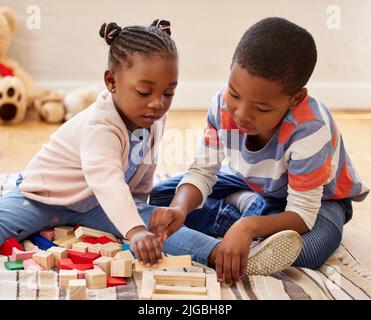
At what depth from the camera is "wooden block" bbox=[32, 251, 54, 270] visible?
1.28m

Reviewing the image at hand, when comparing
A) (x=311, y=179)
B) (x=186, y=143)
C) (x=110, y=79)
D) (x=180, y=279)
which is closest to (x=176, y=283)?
(x=180, y=279)

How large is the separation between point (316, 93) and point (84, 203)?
160 centimetres

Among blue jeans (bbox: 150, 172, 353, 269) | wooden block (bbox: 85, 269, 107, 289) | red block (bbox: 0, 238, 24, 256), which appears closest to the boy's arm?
blue jeans (bbox: 150, 172, 353, 269)

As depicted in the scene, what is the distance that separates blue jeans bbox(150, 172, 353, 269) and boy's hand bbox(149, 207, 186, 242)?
0.81 feet

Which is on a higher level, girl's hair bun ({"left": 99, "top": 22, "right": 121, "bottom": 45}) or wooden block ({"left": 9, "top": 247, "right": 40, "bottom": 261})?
girl's hair bun ({"left": 99, "top": 22, "right": 121, "bottom": 45})

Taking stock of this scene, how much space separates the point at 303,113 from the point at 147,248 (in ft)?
1.28

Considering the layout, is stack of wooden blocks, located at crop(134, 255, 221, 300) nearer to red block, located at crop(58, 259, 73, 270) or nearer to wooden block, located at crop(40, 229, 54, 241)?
red block, located at crop(58, 259, 73, 270)

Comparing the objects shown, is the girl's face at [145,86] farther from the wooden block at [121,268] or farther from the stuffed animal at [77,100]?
the stuffed animal at [77,100]

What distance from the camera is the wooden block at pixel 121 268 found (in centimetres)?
121

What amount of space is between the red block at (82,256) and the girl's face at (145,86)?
27 cm

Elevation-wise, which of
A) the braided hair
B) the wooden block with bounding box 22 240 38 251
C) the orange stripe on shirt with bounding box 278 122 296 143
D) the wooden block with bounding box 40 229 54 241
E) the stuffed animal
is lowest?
the stuffed animal

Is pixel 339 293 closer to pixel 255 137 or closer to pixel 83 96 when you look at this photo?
pixel 255 137

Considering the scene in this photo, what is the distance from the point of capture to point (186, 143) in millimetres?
2346
